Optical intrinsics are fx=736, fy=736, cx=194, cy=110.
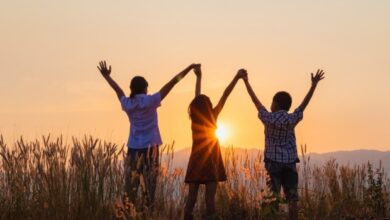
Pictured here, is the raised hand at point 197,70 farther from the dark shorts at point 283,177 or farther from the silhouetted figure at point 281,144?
the dark shorts at point 283,177

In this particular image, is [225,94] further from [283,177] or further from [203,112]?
[283,177]

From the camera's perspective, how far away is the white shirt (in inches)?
308

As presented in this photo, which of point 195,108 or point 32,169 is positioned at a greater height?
point 195,108

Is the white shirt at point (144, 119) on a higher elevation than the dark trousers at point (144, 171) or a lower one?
higher

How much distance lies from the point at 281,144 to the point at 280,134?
11cm

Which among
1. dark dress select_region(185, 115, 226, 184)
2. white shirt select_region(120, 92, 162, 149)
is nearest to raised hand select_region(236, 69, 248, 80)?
dark dress select_region(185, 115, 226, 184)

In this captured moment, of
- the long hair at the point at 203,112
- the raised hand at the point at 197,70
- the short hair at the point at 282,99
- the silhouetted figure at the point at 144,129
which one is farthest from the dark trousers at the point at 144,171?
the short hair at the point at 282,99

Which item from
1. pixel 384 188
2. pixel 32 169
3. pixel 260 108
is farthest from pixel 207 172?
pixel 384 188

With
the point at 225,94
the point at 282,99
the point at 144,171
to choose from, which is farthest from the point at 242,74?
the point at 144,171

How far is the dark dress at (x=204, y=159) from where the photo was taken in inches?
305

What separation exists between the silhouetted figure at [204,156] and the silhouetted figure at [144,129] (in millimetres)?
365

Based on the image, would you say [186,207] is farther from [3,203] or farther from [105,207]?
[3,203]

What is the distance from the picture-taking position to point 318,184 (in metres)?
10.2

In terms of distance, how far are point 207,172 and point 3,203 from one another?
217cm
